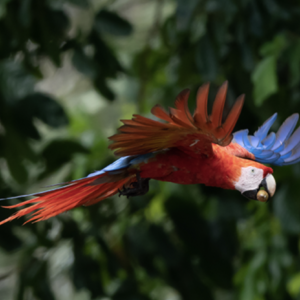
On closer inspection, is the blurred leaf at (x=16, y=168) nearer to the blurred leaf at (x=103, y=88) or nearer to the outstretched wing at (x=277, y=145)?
the blurred leaf at (x=103, y=88)

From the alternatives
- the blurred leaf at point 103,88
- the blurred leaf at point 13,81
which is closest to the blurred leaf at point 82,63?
the blurred leaf at point 103,88

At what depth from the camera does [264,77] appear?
0.89 m

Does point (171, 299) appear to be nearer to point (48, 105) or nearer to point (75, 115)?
point (75, 115)

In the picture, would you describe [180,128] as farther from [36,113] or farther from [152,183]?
[152,183]

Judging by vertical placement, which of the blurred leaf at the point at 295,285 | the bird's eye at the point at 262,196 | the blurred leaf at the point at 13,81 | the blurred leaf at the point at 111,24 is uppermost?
the blurred leaf at the point at 111,24

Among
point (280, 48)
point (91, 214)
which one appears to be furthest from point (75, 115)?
point (280, 48)

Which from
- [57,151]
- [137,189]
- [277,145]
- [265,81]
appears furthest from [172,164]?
[57,151]

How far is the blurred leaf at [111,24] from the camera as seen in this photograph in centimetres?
108

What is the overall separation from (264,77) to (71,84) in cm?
202

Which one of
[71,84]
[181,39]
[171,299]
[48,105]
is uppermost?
[71,84]

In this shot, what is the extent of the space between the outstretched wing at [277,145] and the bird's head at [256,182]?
0.21 feet

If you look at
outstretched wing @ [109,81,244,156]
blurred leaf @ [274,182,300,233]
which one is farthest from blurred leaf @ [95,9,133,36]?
outstretched wing @ [109,81,244,156]

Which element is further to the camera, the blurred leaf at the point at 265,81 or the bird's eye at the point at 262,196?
the blurred leaf at the point at 265,81

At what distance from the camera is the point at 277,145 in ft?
1.67
